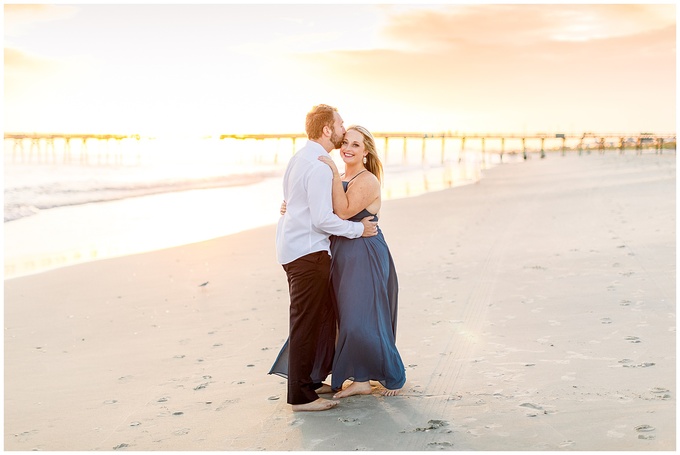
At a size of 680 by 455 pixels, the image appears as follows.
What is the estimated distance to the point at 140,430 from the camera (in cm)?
442

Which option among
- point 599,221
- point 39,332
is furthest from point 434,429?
point 599,221

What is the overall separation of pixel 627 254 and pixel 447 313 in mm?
3700

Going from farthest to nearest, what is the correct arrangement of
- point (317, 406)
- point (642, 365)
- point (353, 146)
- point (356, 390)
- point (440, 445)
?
point (642, 365)
point (356, 390)
point (353, 146)
point (317, 406)
point (440, 445)

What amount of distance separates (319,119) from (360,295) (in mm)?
1186

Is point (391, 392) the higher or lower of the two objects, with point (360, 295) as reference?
lower

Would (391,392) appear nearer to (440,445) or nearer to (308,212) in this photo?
(440,445)

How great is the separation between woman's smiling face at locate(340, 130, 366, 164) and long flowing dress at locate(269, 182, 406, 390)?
21 centimetres

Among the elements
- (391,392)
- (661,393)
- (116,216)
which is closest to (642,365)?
(661,393)

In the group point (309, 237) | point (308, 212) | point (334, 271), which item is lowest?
point (334, 271)

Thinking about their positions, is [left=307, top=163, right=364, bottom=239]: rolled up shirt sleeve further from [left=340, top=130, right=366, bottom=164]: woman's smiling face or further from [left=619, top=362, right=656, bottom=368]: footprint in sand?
[left=619, top=362, right=656, bottom=368]: footprint in sand

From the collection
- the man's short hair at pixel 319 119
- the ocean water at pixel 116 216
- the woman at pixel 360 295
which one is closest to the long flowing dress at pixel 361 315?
the woman at pixel 360 295

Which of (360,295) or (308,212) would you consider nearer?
(308,212)

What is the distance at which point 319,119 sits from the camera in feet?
14.8

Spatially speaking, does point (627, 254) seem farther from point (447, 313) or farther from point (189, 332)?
point (189, 332)
